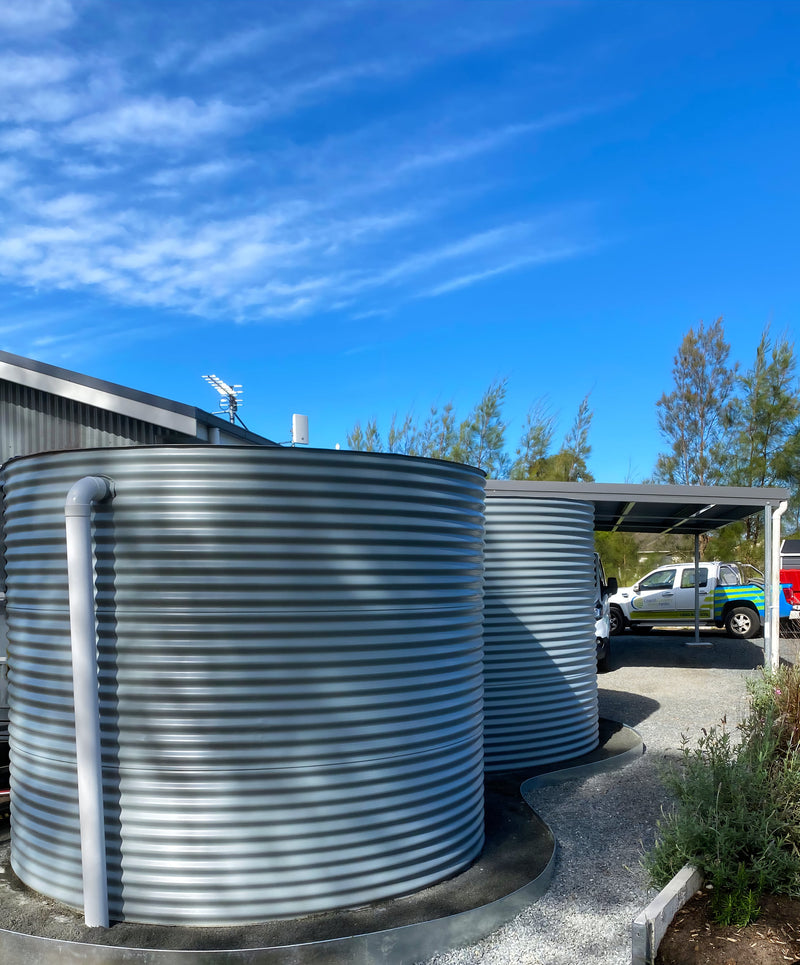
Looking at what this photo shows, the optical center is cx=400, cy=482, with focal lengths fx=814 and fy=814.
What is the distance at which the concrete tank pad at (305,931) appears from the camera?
3535 millimetres

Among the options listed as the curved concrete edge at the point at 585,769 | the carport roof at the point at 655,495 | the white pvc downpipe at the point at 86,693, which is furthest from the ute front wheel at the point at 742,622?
the white pvc downpipe at the point at 86,693

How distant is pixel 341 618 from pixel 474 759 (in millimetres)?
1444

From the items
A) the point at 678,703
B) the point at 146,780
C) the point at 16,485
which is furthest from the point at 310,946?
the point at 678,703

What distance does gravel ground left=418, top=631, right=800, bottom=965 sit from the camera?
3969 millimetres

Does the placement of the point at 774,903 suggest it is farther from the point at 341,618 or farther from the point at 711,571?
the point at 711,571

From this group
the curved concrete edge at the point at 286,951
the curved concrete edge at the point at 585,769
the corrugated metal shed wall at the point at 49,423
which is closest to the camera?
the curved concrete edge at the point at 286,951

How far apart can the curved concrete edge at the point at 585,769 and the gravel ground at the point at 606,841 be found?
77mm

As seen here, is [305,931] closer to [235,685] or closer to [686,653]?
[235,685]

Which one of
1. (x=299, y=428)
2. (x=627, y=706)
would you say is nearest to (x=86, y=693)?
(x=299, y=428)

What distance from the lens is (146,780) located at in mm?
3807

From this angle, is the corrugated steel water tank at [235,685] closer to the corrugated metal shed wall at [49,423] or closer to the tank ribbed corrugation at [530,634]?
the tank ribbed corrugation at [530,634]

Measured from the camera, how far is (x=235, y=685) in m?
3.81

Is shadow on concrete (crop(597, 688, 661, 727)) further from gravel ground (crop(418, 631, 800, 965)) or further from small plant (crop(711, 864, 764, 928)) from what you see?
small plant (crop(711, 864, 764, 928))

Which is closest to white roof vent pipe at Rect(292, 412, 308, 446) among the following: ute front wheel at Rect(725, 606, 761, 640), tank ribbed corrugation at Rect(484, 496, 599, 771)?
tank ribbed corrugation at Rect(484, 496, 599, 771)
